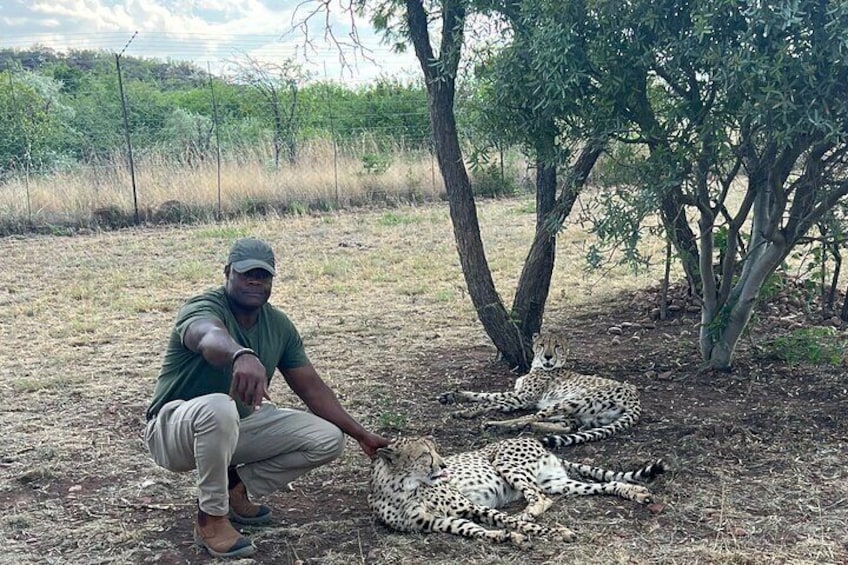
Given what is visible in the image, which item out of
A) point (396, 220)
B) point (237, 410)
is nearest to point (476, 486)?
point (237, 410)

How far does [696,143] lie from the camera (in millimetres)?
4363

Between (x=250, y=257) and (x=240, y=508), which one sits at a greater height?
(x=250, y=257)

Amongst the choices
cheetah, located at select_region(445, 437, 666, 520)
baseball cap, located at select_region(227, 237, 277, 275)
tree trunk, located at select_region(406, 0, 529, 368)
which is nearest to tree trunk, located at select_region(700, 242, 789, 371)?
tree trunk, located at select_region(406, 0, 529, 368)

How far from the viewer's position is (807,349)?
5.77m

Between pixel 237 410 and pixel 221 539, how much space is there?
1.58ft

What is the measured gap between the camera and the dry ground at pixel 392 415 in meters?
3.55

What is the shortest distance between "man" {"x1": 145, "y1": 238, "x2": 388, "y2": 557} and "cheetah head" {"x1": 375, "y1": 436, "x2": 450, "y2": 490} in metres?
0.07

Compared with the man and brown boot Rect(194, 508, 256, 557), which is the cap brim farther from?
brown boot Rect(194, 508, 256, 557)

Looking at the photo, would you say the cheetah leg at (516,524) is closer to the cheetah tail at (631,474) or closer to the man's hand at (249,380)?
the cheetah tail at (631,474)

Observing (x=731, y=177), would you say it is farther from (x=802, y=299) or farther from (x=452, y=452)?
(x=802, y=299)

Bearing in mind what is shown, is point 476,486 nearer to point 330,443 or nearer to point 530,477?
point 530,477

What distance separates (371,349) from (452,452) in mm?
2214

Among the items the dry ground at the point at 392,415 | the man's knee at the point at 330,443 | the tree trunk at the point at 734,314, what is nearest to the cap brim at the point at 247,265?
the man's knee at the point at 330,443

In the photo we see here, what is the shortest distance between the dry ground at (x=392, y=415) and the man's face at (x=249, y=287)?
94cm
